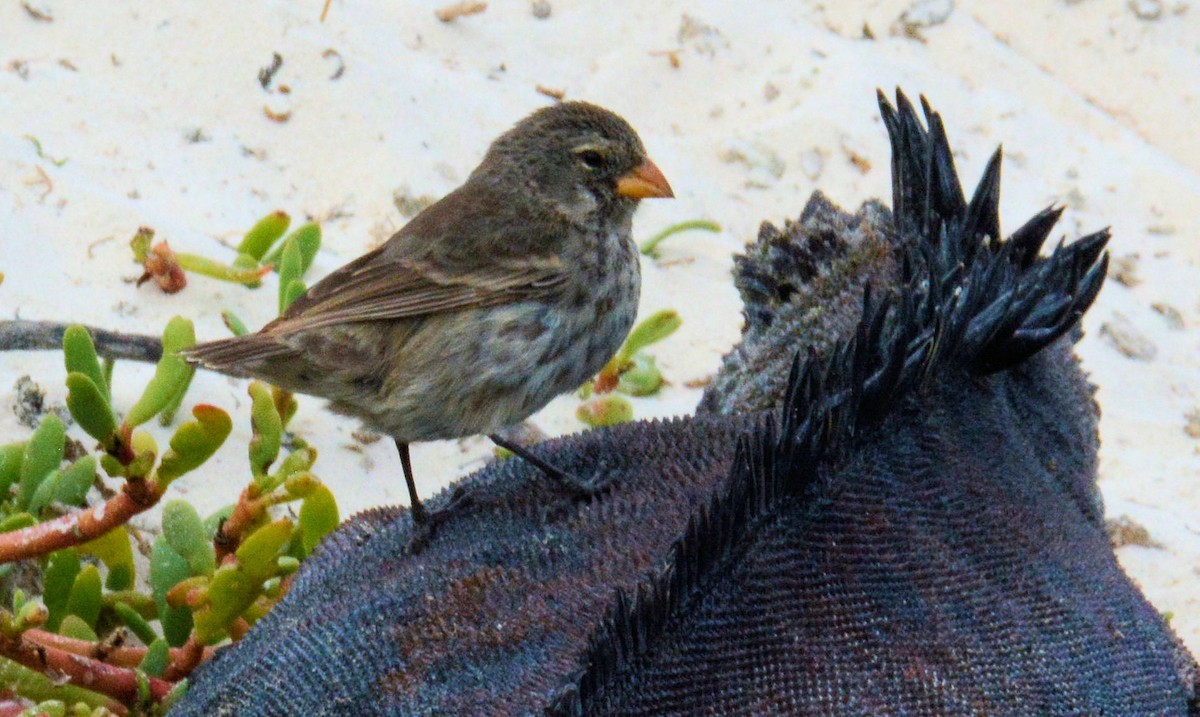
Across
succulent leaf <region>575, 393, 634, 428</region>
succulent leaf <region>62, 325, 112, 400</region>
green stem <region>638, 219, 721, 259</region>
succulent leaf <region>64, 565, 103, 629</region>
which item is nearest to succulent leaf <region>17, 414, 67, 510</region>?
succulent leaf <region>62, 325, 112, 400</region>

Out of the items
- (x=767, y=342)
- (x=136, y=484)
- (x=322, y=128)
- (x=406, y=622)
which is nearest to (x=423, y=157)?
(x=322, y=128)

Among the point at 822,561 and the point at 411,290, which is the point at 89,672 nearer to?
the point at 411,290

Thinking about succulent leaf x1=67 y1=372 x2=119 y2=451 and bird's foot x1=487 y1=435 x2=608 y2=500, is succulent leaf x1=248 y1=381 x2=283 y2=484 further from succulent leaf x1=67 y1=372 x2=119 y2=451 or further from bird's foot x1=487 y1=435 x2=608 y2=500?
bird's foot x1=487 y1=435 x2=608 y2=500

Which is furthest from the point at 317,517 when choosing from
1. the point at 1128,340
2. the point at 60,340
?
the point at 1128,340

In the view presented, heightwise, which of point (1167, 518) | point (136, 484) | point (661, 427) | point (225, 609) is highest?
point (661, 427)

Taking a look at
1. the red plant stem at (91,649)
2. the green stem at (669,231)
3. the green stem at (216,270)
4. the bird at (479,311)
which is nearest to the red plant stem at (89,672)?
the red plant stem at (91,649)

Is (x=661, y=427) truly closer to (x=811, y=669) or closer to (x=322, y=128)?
(x=811, y=669)

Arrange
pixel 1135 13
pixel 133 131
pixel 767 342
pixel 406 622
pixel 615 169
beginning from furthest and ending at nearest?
pixel 1135 13 < pixel 133 131 < pixel 615 169 < pixel 767 342 < pixel 406 622
